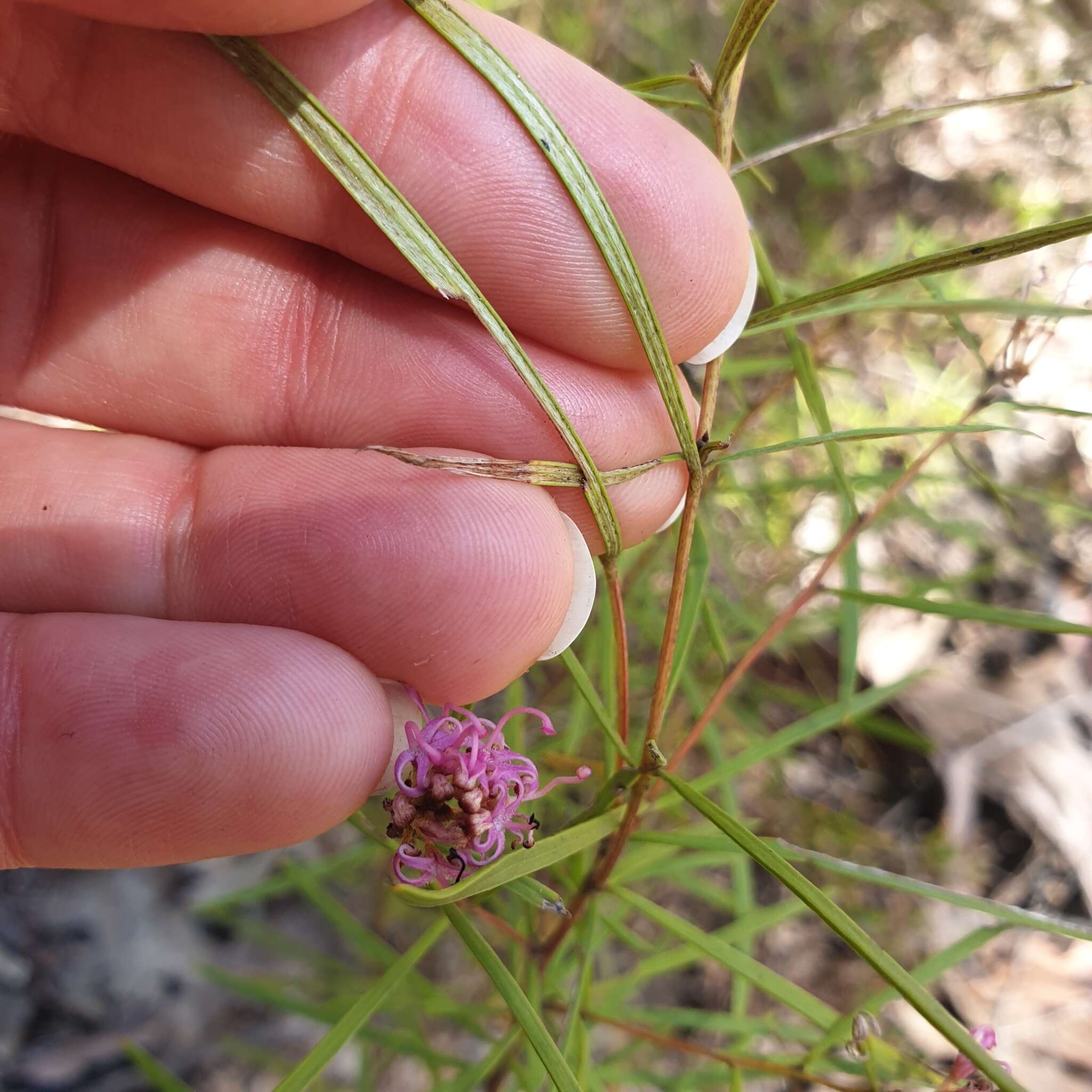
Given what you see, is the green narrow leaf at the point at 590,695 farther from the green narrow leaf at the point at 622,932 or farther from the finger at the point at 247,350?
the green narrow leaf at the point at 622,932

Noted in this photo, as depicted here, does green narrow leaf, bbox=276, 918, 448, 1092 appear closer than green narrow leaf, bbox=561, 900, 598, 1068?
Yes

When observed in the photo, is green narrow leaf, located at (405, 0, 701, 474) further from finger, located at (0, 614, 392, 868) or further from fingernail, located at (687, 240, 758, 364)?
finger, located at (0, 614, 392, 868)

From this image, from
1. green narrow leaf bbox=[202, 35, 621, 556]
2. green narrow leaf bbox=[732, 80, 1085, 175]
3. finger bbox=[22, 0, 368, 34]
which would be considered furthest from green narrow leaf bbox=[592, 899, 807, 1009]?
finger bbox=[22, 0, 368, 34]

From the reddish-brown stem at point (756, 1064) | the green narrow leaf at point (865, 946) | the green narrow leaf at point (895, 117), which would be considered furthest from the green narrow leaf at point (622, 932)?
the green narrow leaf at point (895, 117)

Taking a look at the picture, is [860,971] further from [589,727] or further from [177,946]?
[177,946]

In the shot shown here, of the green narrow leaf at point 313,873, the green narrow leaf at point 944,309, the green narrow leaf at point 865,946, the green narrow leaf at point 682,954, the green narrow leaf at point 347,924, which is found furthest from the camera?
the green narrow leaf at point 313,873
